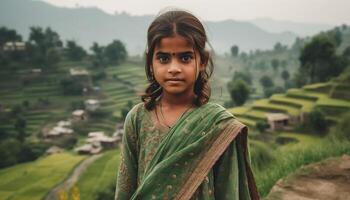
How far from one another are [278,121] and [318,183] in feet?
69.5

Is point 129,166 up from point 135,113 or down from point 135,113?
down

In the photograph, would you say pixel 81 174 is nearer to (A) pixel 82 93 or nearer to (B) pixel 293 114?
(B) pixel 293 114

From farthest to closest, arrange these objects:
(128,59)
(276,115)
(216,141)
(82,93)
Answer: (128,59)
(82,93)
(276,115)
(216,141)

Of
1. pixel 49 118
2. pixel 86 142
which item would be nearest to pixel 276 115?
pixel 86 142

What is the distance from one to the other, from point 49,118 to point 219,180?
48798mm

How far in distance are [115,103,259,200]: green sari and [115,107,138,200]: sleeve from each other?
6 centimetres

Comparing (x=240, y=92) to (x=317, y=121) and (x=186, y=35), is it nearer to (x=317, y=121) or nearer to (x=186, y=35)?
(x=317, y=121)

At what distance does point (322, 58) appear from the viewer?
33.8m

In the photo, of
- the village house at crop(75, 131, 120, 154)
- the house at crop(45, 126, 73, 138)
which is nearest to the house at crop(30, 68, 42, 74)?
the house at crop(45, 126, 73, 138)

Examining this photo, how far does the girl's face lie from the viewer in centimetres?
158

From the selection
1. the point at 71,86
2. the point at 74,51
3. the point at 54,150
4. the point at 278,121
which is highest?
the point at 74,51

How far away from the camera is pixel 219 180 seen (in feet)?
5.27

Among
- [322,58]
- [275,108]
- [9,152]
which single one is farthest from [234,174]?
[9,152]

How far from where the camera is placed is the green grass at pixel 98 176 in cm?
2747
